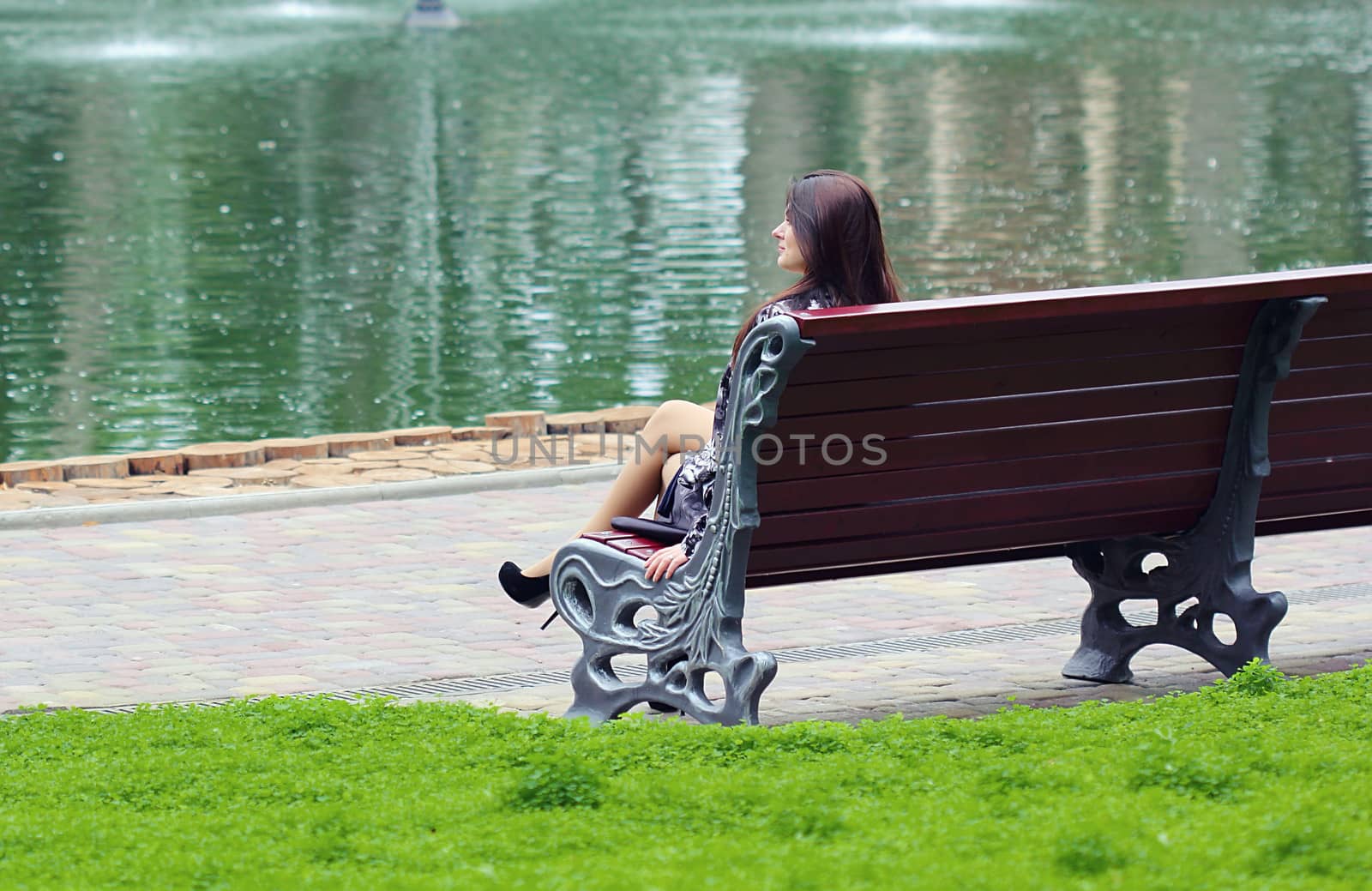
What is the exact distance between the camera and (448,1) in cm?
6931

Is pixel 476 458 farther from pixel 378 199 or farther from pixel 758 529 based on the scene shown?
pixel 378 199

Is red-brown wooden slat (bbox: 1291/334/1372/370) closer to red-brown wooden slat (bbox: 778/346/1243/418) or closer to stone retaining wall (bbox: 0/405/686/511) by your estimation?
red-brown wooden slat (bbox: 778/346/1243/418)

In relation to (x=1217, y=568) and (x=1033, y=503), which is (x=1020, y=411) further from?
(x=1217, y=568)

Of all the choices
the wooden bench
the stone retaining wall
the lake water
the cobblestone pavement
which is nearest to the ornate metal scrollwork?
the wooden bench

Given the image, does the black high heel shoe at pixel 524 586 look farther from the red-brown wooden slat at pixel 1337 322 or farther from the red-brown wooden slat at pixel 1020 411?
the red-brown wooden slat at pixel 1337 322

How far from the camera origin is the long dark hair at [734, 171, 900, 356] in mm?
5492

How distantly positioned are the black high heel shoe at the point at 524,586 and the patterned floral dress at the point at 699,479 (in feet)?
1.39

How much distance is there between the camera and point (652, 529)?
18.2 ft

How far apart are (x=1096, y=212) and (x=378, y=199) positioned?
7.42m

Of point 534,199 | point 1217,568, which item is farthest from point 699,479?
point 534,199

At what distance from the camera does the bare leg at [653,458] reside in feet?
18.6

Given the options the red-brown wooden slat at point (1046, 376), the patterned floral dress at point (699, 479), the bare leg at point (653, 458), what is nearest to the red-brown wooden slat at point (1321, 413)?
the red-brown wooden slat at point (1046, 376)

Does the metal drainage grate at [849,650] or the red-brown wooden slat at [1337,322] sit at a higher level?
the red-brown wooden slat at [1337,322]

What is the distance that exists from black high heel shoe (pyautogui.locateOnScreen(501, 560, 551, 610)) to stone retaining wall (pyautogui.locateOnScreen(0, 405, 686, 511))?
133 inches
